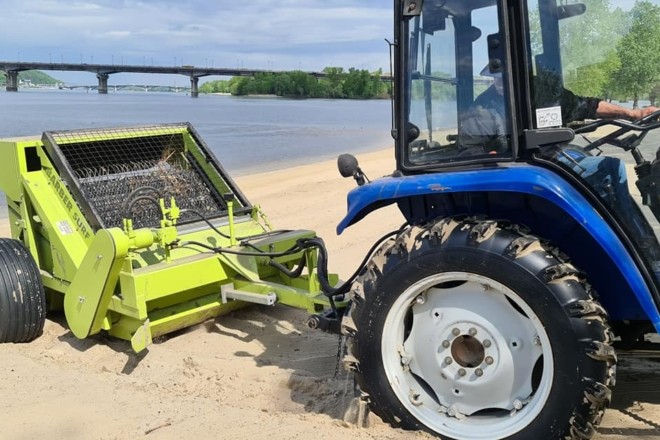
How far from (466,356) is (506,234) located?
62 cm

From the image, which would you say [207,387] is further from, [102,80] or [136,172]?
[102,80]

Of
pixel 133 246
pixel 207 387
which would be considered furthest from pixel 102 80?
pixel 207 387

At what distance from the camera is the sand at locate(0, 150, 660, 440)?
3.32 m

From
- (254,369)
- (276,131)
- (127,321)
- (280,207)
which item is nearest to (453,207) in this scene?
(254,369)

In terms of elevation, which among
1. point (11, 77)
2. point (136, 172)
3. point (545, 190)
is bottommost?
point (545, 190)

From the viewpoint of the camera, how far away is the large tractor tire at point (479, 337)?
267 centimetres

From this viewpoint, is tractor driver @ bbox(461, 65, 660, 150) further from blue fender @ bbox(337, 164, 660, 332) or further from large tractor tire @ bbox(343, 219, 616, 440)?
large tractor tire @ bbox(343, 219, 616, 440)

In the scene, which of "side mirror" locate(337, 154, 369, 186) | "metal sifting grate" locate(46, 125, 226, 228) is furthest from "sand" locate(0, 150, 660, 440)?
"side mirror" locate(337, 154, 369, 186)

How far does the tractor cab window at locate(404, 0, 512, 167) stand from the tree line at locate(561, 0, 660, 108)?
1.07 ft

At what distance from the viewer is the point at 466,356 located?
3.05m

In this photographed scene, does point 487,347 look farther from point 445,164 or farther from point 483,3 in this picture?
point 483,3

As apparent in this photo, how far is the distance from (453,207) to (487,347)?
2.23ft

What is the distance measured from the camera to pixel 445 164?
316 cm

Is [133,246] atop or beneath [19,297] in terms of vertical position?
atop
